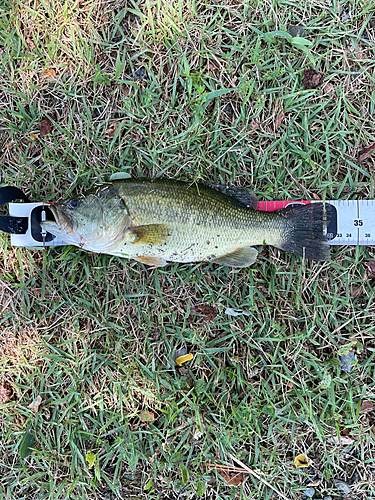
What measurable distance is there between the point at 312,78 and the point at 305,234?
154 cm

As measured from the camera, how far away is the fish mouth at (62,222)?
3.04 meters

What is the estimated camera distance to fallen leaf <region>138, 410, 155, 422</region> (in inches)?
131

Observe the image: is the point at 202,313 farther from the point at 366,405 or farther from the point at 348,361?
the point at 366,405

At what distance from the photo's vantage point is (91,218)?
3057 millimetres

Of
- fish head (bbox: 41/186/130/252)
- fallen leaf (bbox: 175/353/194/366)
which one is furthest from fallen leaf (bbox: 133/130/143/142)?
fallen leaf (bbox: 175/353/194/366)

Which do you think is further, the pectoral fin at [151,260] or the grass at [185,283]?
the grass at [185,283]

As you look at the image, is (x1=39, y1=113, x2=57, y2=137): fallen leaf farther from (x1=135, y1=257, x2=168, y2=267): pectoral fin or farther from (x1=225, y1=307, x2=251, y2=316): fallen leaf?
(x1=225, y1=307, x2=251, y2=316): fallen leaf

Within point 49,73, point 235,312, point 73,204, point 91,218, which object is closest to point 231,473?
point 235,312

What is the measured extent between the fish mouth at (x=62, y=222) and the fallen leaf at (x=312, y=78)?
257 cm

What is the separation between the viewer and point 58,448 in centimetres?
339

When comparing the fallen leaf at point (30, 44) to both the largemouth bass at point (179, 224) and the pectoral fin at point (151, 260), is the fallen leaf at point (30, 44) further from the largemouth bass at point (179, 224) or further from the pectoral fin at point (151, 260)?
the pectoral fin at point (151, 260)

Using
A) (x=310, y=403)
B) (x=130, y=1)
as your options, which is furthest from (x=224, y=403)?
(x=130, y=1)

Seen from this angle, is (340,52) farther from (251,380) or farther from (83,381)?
(83,381)

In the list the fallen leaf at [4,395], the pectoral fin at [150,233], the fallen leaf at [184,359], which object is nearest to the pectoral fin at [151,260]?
the pectoral fin at [150,233]
